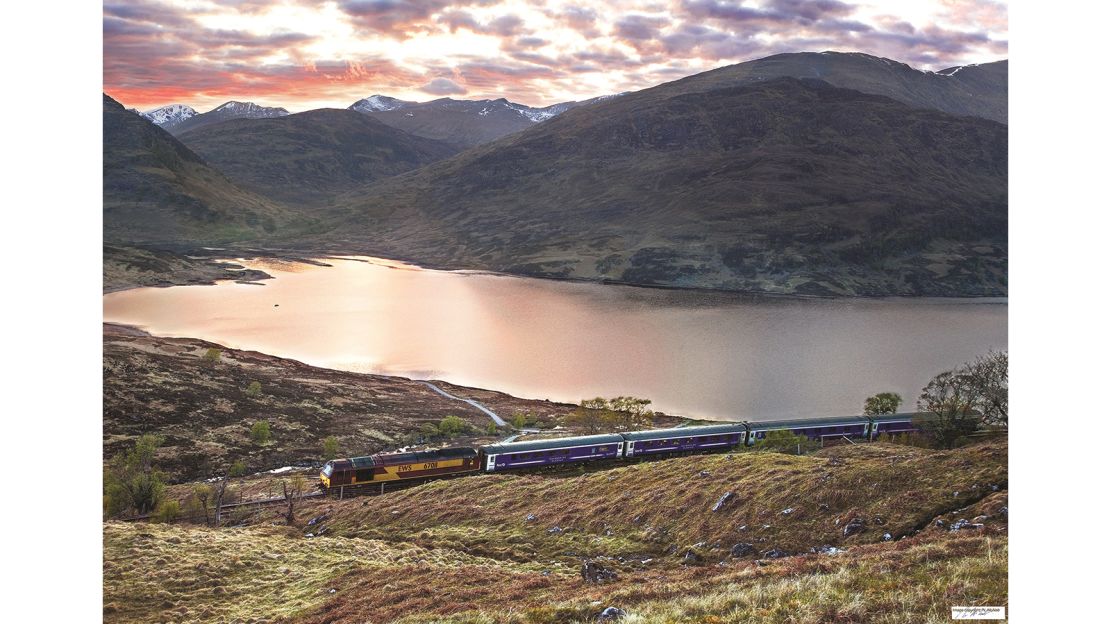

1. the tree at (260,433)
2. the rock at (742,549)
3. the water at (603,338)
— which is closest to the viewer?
the rock at (742,549)

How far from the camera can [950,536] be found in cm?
1255

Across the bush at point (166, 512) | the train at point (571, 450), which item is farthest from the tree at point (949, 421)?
the bush at point (166, 512)

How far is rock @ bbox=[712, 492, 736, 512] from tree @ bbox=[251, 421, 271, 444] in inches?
840

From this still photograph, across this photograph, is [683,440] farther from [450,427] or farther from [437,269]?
[437,269]

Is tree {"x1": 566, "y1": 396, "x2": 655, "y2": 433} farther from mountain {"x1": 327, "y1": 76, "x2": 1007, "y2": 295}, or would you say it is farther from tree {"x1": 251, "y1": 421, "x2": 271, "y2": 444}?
mountain {"x1": 327, "y1": 76, "x2": 1007, "y2": 295}

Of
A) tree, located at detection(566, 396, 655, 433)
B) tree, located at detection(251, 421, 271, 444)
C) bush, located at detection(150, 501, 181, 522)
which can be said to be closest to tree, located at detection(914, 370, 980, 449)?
tree, located at detection(566, 396, 655, 433)

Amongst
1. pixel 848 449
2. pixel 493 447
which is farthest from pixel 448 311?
pixel 848 449

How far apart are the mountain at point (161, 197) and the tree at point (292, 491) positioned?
12500 cm

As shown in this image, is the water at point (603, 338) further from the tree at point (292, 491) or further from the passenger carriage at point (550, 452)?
the tree at point (292, 491)

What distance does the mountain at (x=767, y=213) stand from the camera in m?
132

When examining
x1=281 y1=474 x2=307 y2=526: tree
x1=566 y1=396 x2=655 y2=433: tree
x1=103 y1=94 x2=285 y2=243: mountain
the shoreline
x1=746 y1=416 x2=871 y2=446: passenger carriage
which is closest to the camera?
x1=281 y1=474 x2=307 y2=526: tree

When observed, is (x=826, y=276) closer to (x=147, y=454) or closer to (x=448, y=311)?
(x=448, y=311)

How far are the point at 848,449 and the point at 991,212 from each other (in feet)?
480

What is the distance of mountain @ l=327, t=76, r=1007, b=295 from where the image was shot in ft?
431
